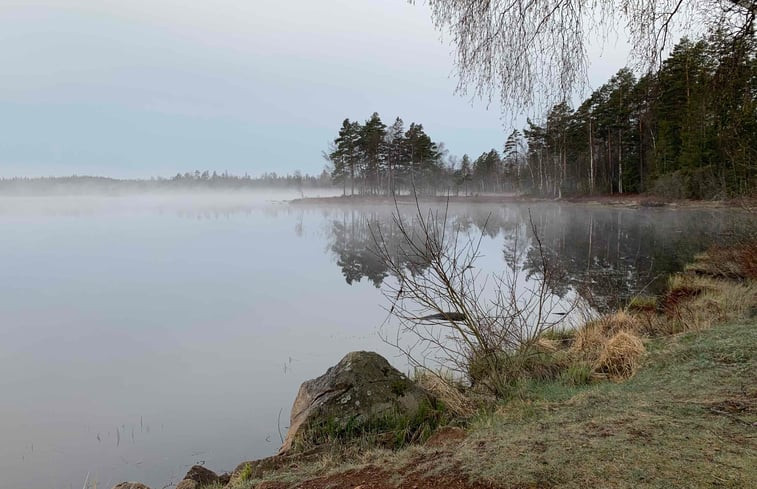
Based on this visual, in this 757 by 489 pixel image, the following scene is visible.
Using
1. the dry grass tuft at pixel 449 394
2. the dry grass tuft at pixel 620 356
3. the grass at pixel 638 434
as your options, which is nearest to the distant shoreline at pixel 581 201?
the dry grass tuft at pixel 620 356

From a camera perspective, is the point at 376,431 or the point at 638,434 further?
the point at 376,431

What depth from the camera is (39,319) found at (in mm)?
11906

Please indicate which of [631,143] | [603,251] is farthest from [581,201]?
[603,251]

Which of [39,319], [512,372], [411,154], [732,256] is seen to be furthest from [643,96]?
[411,154]

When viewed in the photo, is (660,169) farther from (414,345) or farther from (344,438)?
(344,438)

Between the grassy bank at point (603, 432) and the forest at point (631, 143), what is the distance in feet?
8.33

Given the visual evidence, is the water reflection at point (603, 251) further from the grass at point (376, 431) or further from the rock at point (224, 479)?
the rock at point (224, 479)

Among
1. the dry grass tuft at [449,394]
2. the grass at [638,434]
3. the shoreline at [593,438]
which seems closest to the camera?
the grass at [638,434]

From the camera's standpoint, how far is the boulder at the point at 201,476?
15.5ft

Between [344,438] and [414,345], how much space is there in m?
4.28

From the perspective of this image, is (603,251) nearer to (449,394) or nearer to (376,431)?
(449,394)

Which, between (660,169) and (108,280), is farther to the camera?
(660,169)

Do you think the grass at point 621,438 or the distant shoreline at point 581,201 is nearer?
the grass at point 621,438

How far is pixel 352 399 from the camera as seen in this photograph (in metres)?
5.41
